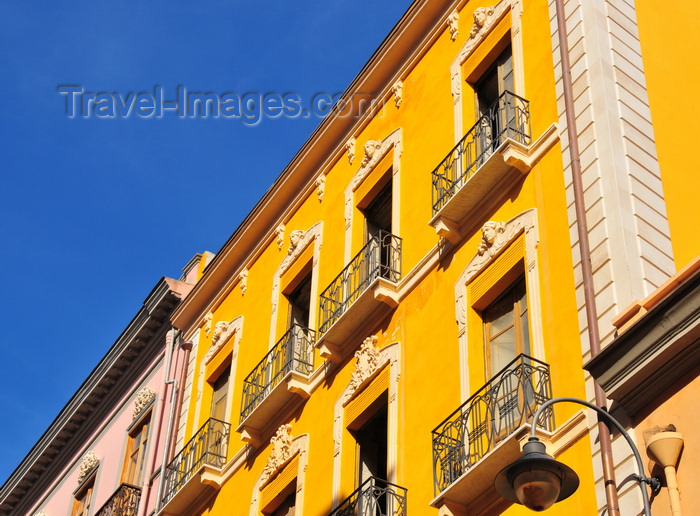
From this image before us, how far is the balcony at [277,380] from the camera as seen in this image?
1789 centimetres

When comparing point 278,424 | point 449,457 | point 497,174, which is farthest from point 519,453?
point 278,424

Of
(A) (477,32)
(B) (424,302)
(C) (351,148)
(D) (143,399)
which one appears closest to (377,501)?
(B) (424,302)

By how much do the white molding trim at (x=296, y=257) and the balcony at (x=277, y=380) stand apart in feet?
1.97

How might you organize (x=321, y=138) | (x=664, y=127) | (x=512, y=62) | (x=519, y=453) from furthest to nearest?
1. (x=321, y=138)
2. (x=512, y=62)
3. (x=664, y=127)
4. (x=519, y=453)

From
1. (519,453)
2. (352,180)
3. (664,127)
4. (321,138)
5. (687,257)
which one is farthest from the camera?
(321,138)

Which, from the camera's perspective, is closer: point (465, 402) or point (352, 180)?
point (465, 402)

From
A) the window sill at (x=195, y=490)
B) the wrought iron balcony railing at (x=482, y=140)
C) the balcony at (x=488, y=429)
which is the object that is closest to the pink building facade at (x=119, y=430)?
the window sill at (x=195, y=490)

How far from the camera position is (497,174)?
1464 cm

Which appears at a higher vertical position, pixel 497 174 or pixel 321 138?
pixel 321 138

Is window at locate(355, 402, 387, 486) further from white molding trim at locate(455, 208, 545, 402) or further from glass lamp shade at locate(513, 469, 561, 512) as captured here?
glass lamp shade at locate(513, 469, 561, 512)

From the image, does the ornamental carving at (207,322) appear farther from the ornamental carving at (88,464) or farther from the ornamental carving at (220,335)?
the ornamental carving at (88,464)

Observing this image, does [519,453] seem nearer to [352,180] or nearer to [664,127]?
[664,127]

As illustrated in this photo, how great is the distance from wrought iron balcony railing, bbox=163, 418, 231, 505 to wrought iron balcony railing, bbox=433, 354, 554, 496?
7.24 m

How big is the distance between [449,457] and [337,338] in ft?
14.5
